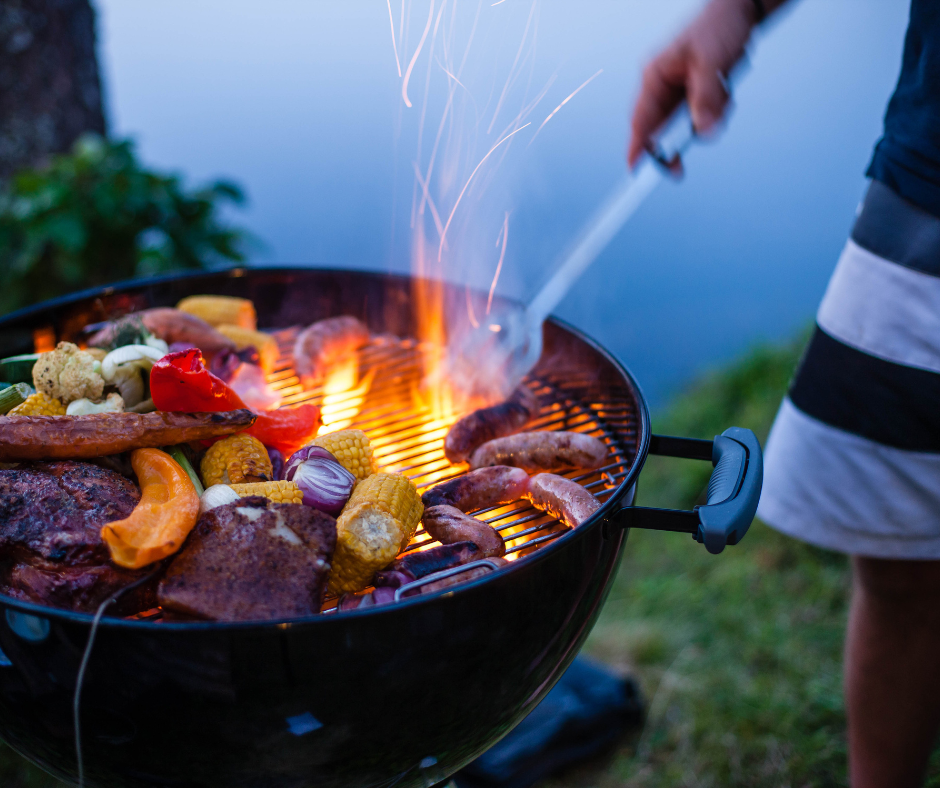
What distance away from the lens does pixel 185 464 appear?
1264 millimetres

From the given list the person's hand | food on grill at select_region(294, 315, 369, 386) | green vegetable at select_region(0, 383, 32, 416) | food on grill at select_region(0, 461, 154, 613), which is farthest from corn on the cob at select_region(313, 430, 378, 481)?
the person's hand

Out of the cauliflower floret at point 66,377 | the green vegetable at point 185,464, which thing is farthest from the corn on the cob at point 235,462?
the cauliflower floret at point 66,377

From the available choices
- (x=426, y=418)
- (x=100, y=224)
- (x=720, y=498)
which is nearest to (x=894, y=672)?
(x=720, y=498)

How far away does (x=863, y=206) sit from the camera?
1.65 metres

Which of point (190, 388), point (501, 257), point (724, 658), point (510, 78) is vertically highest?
point (510, 78)

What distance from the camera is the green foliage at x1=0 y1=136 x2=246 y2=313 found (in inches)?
125

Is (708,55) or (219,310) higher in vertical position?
(708,55)

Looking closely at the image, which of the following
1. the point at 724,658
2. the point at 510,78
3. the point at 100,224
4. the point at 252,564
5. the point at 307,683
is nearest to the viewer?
the point at 307,683

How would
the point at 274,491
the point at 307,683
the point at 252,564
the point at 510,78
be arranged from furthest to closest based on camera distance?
the point at 510,78, the point at 274,491, the point at 252,564, the point at 307,683

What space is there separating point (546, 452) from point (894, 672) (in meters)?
1.06

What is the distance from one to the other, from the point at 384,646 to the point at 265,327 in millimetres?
1410

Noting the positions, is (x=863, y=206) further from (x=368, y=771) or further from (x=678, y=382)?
(x=678, y=382)

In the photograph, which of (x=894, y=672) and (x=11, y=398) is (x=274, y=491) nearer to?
(x=11, y=398)

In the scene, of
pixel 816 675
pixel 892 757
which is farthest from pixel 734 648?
pixel 892 757
